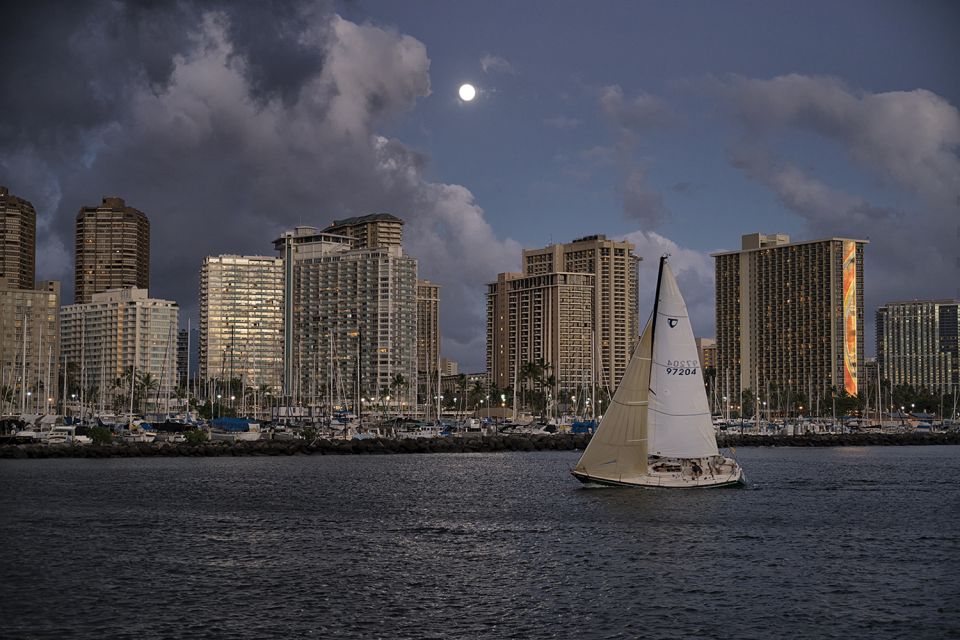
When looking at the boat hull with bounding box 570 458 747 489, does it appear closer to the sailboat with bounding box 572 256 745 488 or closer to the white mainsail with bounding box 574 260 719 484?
the sailboat with bounding box 572 256 745 488

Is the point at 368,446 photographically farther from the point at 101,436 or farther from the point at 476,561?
the point at 476,561

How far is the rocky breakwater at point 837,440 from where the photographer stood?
6732 inches

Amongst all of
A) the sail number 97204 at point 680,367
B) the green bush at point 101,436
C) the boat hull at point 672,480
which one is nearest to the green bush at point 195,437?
the green bush at point 101,436

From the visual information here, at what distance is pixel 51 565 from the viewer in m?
46.0

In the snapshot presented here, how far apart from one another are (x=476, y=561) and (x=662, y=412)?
23255 millimetres

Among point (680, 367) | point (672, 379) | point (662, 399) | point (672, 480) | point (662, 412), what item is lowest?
point (672, 480)

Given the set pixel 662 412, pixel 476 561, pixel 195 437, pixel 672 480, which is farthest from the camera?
pixel 195 437

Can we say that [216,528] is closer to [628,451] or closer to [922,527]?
[628,451]

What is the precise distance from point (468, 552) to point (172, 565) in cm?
1238

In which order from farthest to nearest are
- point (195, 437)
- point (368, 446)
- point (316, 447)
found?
point (368, 446) < point (316, 447) < point (195, 437)

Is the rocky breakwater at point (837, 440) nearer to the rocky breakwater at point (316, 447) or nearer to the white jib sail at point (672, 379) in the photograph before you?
the rocky breakwater at point (316, 447)

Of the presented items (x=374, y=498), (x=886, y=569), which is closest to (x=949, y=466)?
(x=374, y=498)

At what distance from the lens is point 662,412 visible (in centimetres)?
6731

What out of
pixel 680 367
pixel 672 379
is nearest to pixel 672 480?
pixel 672 379
